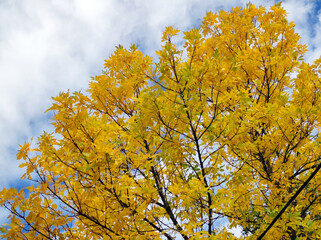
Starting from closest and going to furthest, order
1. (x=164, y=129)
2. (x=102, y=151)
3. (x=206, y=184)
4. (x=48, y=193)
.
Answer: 1. (x=102, y=151)
2. (x=48, y=193)
3. (x=206, y=184)
4. (x=164, y=129)

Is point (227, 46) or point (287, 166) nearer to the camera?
point (287, 166)

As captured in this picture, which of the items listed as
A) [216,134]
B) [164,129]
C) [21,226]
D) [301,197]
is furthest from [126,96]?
[301,197]

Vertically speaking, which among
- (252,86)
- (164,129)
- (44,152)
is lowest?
(44,152)

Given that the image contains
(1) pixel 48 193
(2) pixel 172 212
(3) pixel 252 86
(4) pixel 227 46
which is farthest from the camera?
(4) pixel 227 46

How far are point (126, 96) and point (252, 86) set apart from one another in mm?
2402

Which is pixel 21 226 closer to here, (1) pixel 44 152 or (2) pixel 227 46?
(1) pixel 44 152

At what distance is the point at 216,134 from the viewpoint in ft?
10.4

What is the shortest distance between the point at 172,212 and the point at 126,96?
79.0 inches

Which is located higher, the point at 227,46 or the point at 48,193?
the point at 227,46

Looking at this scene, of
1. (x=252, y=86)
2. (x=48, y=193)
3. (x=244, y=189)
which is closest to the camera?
(x=48, y=193)

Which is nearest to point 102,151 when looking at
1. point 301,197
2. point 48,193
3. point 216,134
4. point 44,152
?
point 44,152

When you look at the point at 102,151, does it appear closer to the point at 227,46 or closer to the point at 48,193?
the point at 48,193

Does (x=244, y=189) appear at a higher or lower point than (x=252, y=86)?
lower

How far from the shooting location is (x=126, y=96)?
4.30 m
